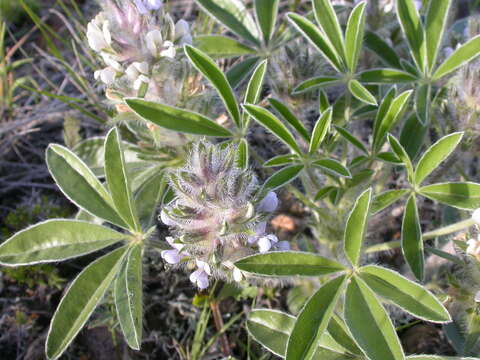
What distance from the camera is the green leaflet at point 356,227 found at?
1673 millimetres

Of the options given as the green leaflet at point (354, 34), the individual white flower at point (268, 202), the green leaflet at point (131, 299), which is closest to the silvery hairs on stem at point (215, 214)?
the individual white flower at point (268, 202)

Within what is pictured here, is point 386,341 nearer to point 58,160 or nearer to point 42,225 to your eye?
point 42,225

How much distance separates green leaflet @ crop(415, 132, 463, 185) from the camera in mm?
1849

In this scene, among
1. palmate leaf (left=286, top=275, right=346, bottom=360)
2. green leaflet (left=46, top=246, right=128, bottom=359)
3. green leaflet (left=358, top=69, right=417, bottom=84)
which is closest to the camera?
palmate leaf (left=286, top=275, right=346, bottom=360)

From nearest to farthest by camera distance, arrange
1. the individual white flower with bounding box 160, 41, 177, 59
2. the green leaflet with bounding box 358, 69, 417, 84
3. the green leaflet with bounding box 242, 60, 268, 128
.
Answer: the individual white flower with bounding box 160, 41, 177, 59
the green leaflet with bounding box 242, 60, 268, 128
the green leaflet with bounding box 358, 69, 417, 84

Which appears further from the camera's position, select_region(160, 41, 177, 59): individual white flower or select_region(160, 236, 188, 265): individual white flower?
select_region(160, 41, 177, 59): individual white flower

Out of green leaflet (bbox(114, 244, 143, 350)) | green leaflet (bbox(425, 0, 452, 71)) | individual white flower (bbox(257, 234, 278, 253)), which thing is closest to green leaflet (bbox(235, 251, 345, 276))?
individual white flower (bbox(257, 234, 278, 253))

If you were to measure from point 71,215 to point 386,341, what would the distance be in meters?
1.80

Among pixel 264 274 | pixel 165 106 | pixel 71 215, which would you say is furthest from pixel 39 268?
pixel 264 274

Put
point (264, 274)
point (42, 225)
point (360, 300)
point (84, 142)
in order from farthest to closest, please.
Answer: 1. point (84, 142)
2. point (42, 225)
3. point (360, 300)
4. point (264, 274)

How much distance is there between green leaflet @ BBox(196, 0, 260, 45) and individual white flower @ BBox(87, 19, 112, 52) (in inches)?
25.0

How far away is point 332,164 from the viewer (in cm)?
196

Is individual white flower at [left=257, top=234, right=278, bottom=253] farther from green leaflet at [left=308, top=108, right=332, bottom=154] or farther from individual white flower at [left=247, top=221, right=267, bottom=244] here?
green leaflet at [left=308, top=108, right=332, bottom=154]

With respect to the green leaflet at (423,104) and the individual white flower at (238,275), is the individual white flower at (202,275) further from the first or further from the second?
the green leaflet at (423,104)
